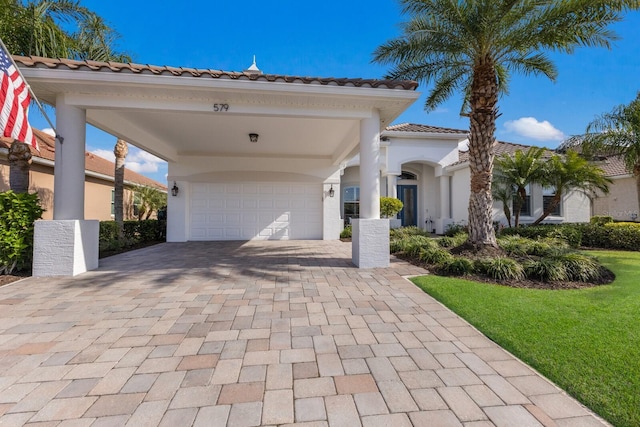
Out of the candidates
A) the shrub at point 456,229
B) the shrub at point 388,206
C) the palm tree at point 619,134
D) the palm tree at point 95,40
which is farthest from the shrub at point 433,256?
the palm tree at point 95,40

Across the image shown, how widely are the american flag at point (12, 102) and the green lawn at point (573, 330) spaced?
6935 mm

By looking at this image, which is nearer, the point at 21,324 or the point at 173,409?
the point at 173,409

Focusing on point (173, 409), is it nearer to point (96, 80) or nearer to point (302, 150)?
point (96, 80)

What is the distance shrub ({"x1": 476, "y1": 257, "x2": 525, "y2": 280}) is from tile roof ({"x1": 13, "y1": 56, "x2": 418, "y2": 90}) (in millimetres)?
3918

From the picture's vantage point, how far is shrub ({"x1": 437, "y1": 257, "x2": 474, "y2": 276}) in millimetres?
5559

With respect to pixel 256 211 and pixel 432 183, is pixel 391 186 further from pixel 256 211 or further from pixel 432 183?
pixel 256 211

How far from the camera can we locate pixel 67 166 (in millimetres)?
5566

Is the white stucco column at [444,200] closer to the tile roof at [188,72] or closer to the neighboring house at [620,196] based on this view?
the neighboring house at [620,196]

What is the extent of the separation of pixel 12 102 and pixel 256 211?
7990 mm

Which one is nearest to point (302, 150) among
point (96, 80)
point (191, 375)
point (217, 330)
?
point (96, 80)

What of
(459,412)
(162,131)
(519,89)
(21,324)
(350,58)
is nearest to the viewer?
(459,412)

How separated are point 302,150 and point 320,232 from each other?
3.56 meters

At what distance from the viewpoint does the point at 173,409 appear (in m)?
1.94

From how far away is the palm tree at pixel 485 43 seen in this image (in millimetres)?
6055
